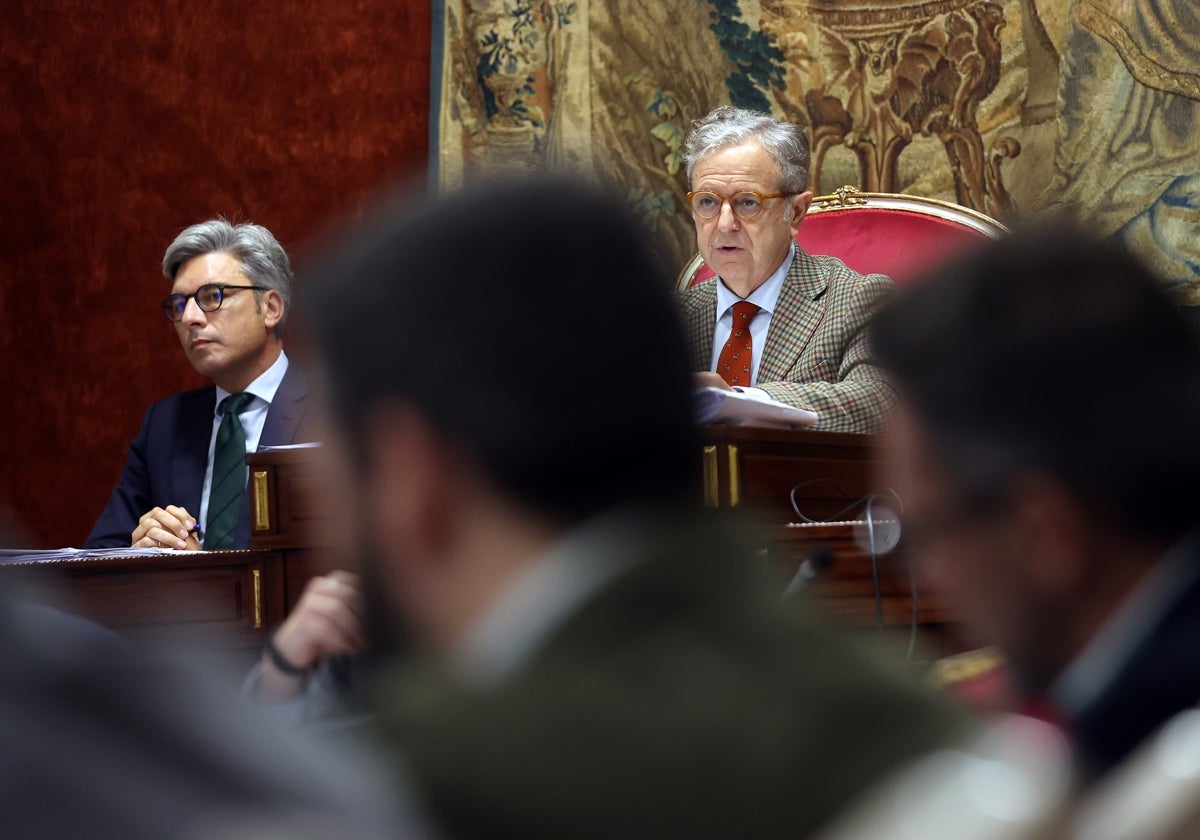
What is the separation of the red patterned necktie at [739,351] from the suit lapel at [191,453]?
1.44m

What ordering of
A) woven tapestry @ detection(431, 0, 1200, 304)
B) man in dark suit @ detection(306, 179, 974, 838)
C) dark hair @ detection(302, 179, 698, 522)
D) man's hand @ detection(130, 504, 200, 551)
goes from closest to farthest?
man in dark suit @ detection(306, 179, 974, 838)
dark hair @ detection(302, 179, 698, 522)
man's hand @ detection(130, 504, 200, 551)
woven tapestry @ detection(431, 0, 1200, 304)

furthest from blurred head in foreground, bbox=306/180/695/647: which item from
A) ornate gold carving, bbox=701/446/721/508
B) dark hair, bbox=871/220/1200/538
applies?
ornate gold carving, bbox=701/446/721/508

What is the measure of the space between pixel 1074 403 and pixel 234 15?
515 centimetres

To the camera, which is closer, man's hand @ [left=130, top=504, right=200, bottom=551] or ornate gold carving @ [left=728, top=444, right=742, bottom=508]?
ornate gold carving @ [left=728, top=444, right=742, bottom=508]

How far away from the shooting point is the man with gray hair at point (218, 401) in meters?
3.92

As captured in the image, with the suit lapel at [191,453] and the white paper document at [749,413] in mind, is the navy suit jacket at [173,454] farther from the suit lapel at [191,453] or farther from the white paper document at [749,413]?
the white paper document at [749,413]

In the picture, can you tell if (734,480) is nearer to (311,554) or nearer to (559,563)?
(311,554)

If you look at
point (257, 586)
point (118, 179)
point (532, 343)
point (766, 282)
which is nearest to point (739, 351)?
point (766, 282)

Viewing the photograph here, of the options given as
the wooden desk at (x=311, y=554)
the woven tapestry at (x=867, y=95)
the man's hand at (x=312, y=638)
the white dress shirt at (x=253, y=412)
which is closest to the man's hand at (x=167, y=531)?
the white dress shirt at (x=253, y=412)

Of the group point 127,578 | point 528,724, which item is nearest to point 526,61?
point 127,578

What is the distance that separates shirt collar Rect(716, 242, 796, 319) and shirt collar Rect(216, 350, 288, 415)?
1.25 m

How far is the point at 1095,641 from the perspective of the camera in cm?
100

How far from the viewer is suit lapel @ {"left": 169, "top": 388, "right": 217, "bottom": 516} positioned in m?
3.99

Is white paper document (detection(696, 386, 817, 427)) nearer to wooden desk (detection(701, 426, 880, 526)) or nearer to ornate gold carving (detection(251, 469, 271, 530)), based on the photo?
wooden desk (detection(701, 426, 880, 526))
